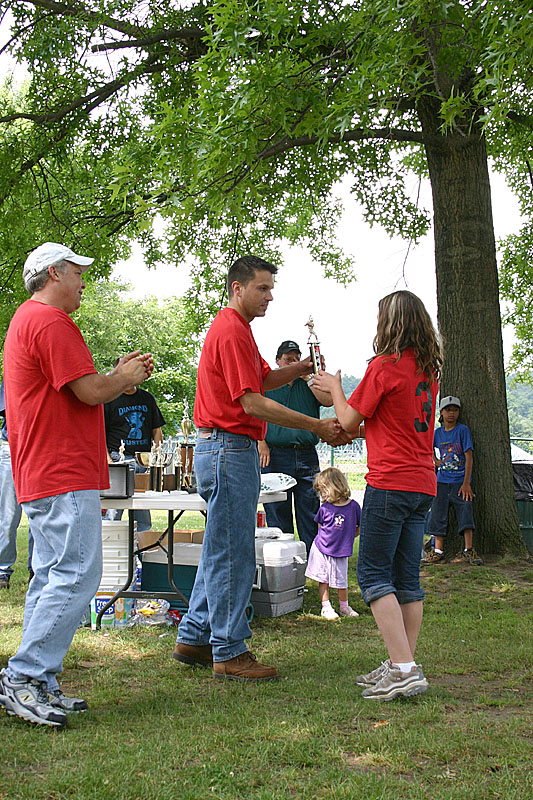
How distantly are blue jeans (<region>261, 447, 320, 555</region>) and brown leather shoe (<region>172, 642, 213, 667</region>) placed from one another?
255 centimetres

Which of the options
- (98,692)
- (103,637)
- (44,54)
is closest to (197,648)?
(98,692)

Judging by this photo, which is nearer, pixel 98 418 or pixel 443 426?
pixel 98 418

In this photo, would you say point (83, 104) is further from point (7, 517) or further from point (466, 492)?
point (466, 492)

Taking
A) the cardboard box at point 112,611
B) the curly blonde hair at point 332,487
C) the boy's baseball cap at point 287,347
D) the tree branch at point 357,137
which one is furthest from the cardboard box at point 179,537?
the tree branch at point 357,137

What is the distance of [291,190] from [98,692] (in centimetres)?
908

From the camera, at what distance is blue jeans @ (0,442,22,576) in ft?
23.5

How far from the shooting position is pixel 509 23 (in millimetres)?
5414

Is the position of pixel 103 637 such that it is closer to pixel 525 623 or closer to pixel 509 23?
pixel 525 623

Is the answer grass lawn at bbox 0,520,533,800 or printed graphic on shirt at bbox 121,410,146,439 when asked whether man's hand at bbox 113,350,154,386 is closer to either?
grass lawn at bbox 0,520,533,800

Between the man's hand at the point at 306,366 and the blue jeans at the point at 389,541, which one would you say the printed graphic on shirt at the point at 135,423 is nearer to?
the man's hand at the point at 306,366

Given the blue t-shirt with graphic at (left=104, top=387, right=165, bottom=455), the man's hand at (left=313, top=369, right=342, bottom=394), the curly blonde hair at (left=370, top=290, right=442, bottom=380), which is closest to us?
the curly blonde hair at (left=370, top=290, right=442, bottom=380)

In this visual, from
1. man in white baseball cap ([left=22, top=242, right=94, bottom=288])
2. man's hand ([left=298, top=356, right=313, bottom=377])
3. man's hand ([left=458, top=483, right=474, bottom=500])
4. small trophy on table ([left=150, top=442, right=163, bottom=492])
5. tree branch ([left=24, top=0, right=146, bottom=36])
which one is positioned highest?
tree branch ([left=24, top=0, right=146, bottom=36])

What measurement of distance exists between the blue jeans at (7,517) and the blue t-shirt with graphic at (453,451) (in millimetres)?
4348

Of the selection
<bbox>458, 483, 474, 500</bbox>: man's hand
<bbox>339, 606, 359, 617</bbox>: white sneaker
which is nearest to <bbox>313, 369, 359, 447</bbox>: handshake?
<bbox>339, 606, 359, 617</bbox>: white sneaker
